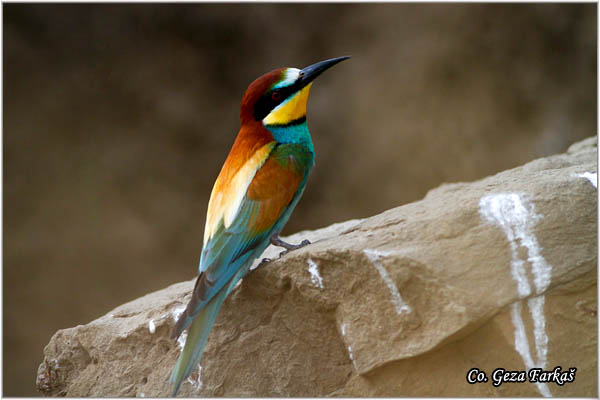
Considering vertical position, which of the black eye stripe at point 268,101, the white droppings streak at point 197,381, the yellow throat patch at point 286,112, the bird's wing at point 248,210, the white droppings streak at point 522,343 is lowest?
the white droppings streak at point 522,343

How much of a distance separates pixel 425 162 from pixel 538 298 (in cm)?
456

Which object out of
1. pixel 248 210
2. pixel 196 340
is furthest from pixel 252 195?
pixel 196 340

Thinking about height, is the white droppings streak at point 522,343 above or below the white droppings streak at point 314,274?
below

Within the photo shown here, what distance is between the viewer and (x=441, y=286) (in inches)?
83.9

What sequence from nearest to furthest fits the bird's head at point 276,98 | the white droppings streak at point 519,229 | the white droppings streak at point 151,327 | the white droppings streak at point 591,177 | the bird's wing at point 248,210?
the white droppings streak at point 519,229 < the white droppings streak at point 591,177 < the bird's wing at point 248,210 < the white droppings streak at point 151,327 < the bird's head at point 276,98

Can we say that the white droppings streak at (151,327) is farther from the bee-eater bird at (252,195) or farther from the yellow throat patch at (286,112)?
the yellow throat patch at (286,112)

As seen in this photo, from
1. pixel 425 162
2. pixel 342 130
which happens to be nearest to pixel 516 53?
pixel 425 162

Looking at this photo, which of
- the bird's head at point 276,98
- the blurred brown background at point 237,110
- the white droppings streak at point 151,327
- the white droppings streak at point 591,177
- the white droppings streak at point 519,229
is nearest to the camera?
the white droppings streak at point 519,229

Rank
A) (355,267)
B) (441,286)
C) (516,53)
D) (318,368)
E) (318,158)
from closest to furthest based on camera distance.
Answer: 1. (441,286)
2. (355,267)
3. (318,368)
4. (516,53)
5. (318,158)

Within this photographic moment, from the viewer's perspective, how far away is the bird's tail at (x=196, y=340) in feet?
7.72

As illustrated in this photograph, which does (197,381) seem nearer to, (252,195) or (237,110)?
(252,195)

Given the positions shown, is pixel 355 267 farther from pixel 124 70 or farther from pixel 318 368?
pixel 124 70

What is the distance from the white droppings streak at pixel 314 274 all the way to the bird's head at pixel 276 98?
786mm

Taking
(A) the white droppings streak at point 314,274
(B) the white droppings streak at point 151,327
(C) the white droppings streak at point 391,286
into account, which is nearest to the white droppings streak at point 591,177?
(C) the white droppings streak at point 391,286
